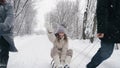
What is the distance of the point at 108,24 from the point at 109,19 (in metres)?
0.14

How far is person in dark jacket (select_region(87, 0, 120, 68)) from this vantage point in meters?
6.02

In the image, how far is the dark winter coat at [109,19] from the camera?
19.7ft

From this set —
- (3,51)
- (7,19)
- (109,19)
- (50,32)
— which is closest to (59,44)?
(50,32)

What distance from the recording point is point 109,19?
6117mm

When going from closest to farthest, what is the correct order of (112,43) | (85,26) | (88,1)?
(112,43), (88,1), (85,26)

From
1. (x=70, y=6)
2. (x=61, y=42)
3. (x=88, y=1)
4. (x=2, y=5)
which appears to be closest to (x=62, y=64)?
(x=61, y=42)

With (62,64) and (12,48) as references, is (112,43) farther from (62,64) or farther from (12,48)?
(62,64)

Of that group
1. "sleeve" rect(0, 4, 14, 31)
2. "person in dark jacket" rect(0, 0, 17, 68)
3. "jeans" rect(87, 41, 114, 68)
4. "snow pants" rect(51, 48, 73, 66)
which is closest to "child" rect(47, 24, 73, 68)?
"snow pants" rect(51, 48, 73, 66)

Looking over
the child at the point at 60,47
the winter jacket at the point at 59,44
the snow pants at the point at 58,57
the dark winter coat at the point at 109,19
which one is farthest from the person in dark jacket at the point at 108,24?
the winter jacket at the point at 59,44

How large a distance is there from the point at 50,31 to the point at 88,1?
1837cm

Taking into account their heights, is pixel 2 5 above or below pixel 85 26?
above

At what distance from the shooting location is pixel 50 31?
8.59m

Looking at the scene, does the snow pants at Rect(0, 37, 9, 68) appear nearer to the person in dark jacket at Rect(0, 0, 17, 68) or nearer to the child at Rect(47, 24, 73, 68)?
the person in dark jacket at Rect(0, 0, 17, 68)

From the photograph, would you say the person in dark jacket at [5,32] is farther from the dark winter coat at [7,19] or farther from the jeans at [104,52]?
the jeans at [104,52]
